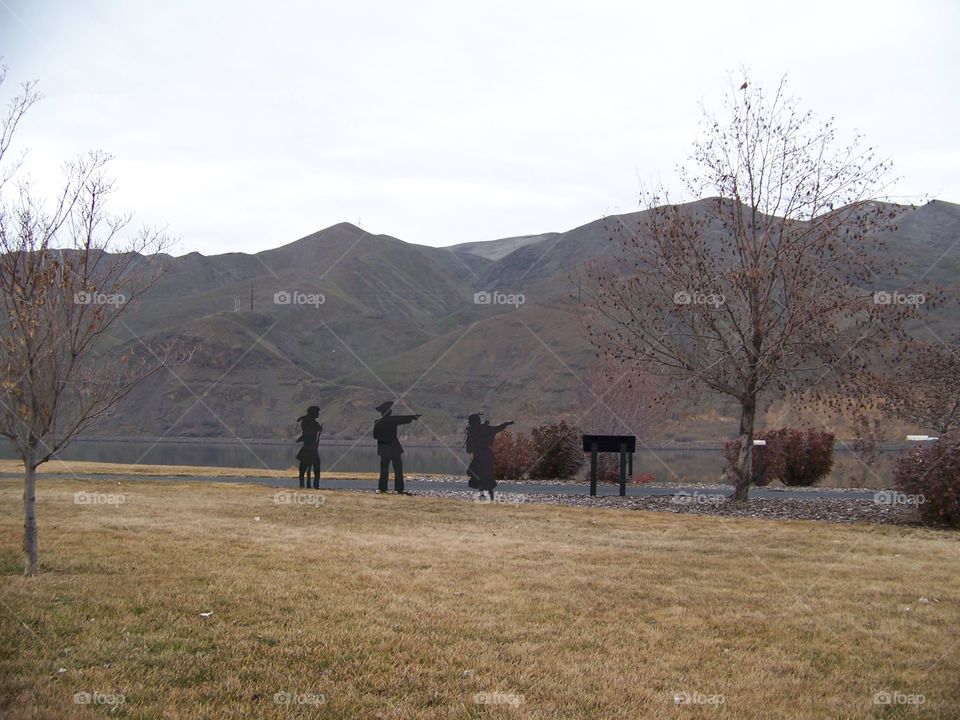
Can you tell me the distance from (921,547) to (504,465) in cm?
1825

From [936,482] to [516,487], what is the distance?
40.6 ft

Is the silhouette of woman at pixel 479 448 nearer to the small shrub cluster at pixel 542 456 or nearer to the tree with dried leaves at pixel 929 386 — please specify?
the small shrub cluster at pixel 542 456

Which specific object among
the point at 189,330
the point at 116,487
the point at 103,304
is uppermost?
the point at 189,330

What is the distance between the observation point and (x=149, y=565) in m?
9.71

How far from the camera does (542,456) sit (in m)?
30.2

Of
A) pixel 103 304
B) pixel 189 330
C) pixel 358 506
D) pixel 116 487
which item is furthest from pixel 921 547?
pixel 189 330

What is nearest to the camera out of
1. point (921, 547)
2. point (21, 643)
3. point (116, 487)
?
point (21, 643)

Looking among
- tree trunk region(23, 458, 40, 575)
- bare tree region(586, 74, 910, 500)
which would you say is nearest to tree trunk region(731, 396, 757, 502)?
bare tree region(586, 74, 910, 500)

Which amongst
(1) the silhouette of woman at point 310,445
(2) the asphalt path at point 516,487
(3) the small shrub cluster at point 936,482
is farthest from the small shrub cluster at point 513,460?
(3) the small shrub cluster at point 936,482

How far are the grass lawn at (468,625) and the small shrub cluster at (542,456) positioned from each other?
54.8 feet

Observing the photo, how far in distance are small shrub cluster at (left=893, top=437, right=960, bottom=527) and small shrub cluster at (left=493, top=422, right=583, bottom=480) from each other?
14961 mm

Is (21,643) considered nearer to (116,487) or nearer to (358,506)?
(358,506)

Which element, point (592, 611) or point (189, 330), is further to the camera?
point (189, 330)

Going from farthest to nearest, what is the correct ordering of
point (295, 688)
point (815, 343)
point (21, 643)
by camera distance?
point (815, 343)
point (21, 643)
point (295, 688)
